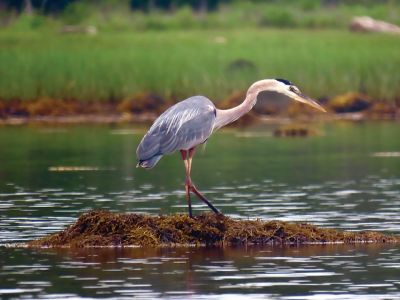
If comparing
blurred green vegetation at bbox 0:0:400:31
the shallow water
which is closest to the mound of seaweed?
the shallow water

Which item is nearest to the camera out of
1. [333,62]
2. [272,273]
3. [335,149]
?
[272,273]

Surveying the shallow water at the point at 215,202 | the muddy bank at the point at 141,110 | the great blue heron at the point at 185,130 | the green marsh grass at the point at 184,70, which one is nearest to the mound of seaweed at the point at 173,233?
the shallow water at the point at 215,202

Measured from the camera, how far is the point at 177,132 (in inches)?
644

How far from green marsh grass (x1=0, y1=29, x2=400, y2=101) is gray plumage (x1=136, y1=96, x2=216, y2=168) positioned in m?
20.6

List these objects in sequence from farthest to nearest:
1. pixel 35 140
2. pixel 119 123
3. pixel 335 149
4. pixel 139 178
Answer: pixel 119 123
pixel 35 140
pixel 335 149
pixel 139 178

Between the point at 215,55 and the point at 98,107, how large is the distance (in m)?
4.67

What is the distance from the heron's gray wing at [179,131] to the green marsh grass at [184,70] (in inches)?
811

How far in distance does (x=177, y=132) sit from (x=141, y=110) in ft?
68.5

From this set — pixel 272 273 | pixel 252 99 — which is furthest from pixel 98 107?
pixel 272 273

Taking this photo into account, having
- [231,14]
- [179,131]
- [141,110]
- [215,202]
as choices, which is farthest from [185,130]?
[231,14]

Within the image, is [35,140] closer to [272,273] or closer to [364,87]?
[364,87]

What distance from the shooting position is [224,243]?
15961mm

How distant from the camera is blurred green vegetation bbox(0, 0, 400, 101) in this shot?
37.7 meters

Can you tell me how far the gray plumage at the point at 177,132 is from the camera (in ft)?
53.7
